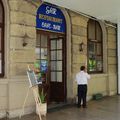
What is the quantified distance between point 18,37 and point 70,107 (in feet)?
11.0

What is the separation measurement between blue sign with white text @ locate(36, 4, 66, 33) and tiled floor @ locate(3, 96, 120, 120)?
301cm

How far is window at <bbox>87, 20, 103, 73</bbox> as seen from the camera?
12859mm

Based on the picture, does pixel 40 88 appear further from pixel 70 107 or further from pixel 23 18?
pixel 23 18

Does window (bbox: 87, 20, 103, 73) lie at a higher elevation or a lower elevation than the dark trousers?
higher

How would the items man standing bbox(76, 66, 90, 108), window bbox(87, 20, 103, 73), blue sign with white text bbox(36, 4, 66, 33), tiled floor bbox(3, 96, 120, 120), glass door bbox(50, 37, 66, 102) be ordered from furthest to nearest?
1. window bbox(87, 20, 103, 73)
2. glass door bbox(50, 37, 66, 102)
3. man standing bbox(76, 66, 90, 108)
4. blue sign with white text bbox(36, 4, 66, 33)
5. tiled floor bbox(3, 96, 120, 120)

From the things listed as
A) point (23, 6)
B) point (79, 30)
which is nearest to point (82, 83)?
point (79, 30)

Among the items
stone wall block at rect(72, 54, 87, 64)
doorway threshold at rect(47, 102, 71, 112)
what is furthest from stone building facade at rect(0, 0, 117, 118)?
stone wall block at rect(72, 54, 87, 64)

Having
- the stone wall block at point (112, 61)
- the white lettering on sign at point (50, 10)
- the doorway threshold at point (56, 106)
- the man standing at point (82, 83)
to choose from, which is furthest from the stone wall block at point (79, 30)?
the doorway threshold at point (56, 106)

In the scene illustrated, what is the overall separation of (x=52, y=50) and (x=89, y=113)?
125 inches

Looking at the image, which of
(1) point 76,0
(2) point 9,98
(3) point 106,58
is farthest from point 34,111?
(3) point 106,58

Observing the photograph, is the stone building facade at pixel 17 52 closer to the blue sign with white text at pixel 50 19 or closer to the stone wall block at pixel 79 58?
the blue sign with white text at pixel 50 19

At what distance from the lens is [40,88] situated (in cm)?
1045

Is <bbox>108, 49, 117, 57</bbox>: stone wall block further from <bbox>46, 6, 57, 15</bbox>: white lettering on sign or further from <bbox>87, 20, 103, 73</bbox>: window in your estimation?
<bbox>46, 6, 57, 15</bbox>: white lettering on sign

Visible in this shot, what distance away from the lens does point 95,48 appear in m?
13.3
